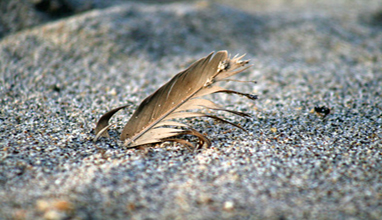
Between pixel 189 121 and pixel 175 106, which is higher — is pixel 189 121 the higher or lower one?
the lower one

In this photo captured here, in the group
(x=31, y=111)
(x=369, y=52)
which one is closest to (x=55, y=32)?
(x=31, y=111)

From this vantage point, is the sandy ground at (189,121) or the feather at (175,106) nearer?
the sandy ground at (189,121)

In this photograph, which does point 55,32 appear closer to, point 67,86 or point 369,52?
point 67,86

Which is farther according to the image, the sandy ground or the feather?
the feather

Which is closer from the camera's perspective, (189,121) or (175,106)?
(175,106)
